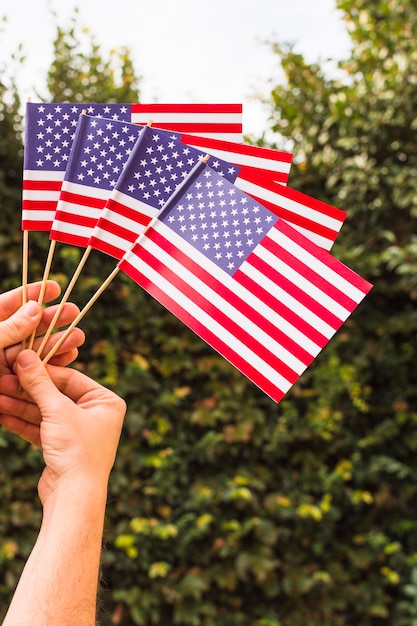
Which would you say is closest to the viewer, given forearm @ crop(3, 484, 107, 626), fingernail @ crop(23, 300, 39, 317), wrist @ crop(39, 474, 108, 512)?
forearm @ crop(3, 484, 107, 626)

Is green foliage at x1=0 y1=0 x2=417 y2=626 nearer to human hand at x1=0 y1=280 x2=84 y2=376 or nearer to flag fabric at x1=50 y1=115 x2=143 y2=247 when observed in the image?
human hand at x1=0 y1=280 x2=84 y2=376

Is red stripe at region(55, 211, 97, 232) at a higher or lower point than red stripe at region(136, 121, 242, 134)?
lower

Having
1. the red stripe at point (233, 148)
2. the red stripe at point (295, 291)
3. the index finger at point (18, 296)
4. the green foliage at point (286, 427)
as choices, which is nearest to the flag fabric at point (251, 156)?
the red stripe at point (233, 148)

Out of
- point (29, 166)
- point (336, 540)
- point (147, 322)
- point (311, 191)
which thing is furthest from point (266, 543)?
point (29, 166)

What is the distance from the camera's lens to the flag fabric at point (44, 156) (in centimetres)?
150

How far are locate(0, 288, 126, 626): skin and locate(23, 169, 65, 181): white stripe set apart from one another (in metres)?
0.35

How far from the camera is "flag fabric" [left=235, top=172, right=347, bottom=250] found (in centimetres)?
157

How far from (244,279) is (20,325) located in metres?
0.56

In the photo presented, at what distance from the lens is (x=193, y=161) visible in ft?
4.84

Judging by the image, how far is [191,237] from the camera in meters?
1.49

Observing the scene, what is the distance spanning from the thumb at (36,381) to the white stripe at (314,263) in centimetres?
66

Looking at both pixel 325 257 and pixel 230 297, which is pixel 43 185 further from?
pixel 325 257

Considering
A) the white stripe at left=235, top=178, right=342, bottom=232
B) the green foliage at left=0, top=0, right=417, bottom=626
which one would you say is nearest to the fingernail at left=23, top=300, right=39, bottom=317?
the white stripe at left=235, top=178, right=342, bottom=232

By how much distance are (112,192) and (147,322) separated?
199 centimetres
